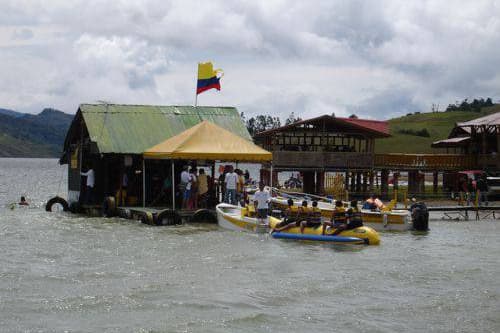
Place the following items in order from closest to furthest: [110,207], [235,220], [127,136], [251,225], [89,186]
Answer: [251,225], [235,220], [110,207], [127,136], [89,186]

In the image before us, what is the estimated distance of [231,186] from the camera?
35531mm

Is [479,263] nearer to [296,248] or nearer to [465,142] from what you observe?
[296,248]

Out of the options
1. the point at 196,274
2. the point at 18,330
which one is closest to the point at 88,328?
the point at 18,330

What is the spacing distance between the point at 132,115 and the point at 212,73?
14.6 feet

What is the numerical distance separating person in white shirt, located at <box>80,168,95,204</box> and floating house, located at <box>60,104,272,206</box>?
0.81 ft

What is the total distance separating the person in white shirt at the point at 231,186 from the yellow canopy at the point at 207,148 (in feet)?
3.69

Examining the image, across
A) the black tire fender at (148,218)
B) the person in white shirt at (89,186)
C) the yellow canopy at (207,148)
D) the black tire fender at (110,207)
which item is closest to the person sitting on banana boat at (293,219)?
the yellow canopy at (207,148)

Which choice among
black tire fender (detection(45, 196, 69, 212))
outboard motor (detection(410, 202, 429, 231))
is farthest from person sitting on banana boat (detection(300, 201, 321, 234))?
black tire fender (detection(45, 196, 69, 212))

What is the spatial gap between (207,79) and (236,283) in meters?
21.4

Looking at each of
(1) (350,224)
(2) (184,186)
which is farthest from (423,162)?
(1) (350,224)

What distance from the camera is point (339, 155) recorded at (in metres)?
51.9

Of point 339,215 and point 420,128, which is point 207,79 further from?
point 420,128

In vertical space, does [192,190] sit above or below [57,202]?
above

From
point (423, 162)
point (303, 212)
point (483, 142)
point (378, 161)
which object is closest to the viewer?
point (303, 212)
